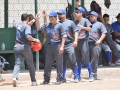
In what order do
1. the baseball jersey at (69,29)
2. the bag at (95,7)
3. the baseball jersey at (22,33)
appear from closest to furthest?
the baseball jersey at (22,33) < the baseball jersey at (69,29) < the bag at (95,7)

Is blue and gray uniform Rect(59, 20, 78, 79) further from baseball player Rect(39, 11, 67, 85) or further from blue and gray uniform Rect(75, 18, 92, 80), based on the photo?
blue and gray uniform Rect(75, 18, 92, 80)

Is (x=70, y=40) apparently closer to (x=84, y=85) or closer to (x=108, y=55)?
(x=84, y=85)

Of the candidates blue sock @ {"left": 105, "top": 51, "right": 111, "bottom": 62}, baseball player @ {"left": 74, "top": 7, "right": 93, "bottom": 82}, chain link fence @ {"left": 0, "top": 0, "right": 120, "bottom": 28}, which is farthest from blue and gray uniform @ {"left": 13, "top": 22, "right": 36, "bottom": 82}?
chain link fence @ {"left": 0, "top": 0, "right": 120, "bottom": 28}

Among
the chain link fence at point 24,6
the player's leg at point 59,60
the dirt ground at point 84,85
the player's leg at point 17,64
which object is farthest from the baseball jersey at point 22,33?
the chain link fence at point 24,6

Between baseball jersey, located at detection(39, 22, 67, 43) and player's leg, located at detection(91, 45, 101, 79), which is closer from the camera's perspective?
baseball jersey, located at detection(39, 22, 67, 43)

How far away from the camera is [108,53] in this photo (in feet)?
57.6

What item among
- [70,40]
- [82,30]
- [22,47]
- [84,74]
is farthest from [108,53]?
[22,47]

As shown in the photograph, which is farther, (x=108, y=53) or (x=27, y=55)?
(x=108, y=53)

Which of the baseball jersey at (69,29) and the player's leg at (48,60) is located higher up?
the baseball jersey at (69,29)

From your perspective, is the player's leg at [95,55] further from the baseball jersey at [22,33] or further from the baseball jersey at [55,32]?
the baseball jersey at [22,33]

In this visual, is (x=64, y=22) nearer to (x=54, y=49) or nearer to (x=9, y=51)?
(x=54, y=49)

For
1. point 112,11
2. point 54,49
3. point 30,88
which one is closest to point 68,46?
point 54,49

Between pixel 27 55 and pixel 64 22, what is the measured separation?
4.15ft

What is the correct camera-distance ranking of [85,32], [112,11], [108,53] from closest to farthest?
[85,32] → [108,53] → [112,11]
